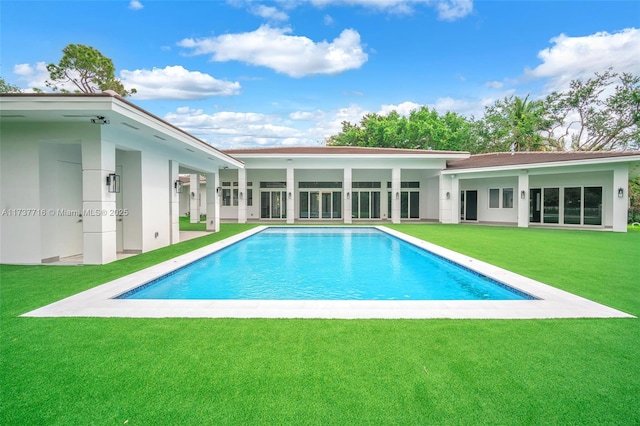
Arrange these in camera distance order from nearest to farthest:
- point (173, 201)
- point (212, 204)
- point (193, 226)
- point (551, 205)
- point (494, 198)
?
1. point (173, 201)
2. point (212, 204)
3. point (551, 205)
4. point (193, 226)
5. point (494, 198)

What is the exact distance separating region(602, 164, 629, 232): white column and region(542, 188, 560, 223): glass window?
306cm

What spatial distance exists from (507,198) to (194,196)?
19.5 m

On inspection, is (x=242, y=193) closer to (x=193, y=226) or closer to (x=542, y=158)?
(x=193, y=226)

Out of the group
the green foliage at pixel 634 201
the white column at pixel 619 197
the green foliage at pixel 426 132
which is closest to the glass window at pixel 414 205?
the green foliage at pixel 426 132

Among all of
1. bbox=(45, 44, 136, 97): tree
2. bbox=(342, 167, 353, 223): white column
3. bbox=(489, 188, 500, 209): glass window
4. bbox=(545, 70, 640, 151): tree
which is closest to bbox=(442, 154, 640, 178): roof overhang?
bbox=(489, 188, 500, 209): glass window

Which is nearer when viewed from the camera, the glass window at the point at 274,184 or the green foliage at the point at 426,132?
the glass window at the point at 274,184

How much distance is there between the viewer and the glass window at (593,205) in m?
17.2

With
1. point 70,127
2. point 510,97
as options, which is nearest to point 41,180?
point 70,127

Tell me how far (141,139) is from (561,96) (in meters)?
35.9

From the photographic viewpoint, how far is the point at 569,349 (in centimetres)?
346

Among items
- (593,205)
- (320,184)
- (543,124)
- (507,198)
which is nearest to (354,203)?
(320,184)

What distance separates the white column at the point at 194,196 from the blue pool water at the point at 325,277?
1111cm

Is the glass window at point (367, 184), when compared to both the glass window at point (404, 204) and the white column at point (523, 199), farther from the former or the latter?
the white column at point (523, 199)

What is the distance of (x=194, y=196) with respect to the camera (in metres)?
22.1
